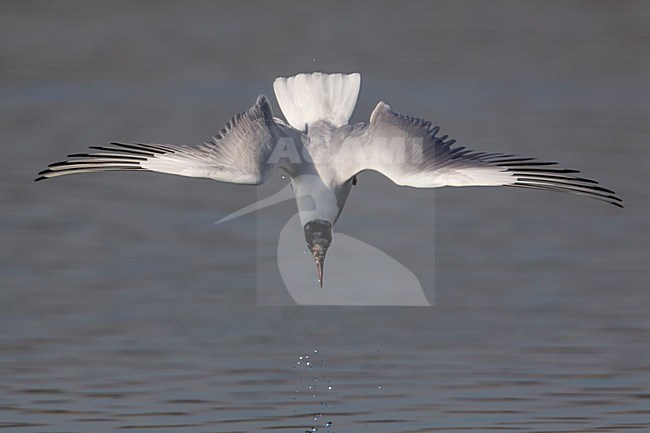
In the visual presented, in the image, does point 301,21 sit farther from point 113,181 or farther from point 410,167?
point 410,167

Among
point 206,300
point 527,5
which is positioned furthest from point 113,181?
point 527,5

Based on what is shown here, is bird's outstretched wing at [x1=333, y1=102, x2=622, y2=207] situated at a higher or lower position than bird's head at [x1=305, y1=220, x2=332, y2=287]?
higher

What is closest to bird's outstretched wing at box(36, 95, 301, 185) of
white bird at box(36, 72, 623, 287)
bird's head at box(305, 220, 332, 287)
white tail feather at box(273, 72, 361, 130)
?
white bird at box(36, 72, 623, 287)

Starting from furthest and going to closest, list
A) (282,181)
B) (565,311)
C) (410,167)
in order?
(282,181) → (565,311) → (410,167)

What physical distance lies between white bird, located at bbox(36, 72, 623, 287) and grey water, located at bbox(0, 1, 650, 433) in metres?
1.00

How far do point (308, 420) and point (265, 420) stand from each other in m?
0.20

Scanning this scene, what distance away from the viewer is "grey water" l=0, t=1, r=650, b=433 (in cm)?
777

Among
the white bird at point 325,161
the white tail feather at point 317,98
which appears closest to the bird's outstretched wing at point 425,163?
the white bird at point 325,161

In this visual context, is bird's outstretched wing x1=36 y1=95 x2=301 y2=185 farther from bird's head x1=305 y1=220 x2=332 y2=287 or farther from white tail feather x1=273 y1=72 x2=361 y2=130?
white tail feather x1=273 y1=72 x2=361 y2=130

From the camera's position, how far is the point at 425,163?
6.99 metres

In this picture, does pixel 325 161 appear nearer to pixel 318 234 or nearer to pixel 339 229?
pixel 318 234

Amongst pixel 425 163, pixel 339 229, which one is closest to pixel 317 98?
pixel 425 163

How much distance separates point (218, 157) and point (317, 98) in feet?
3.73

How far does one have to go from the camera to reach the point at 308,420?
24.4ft
